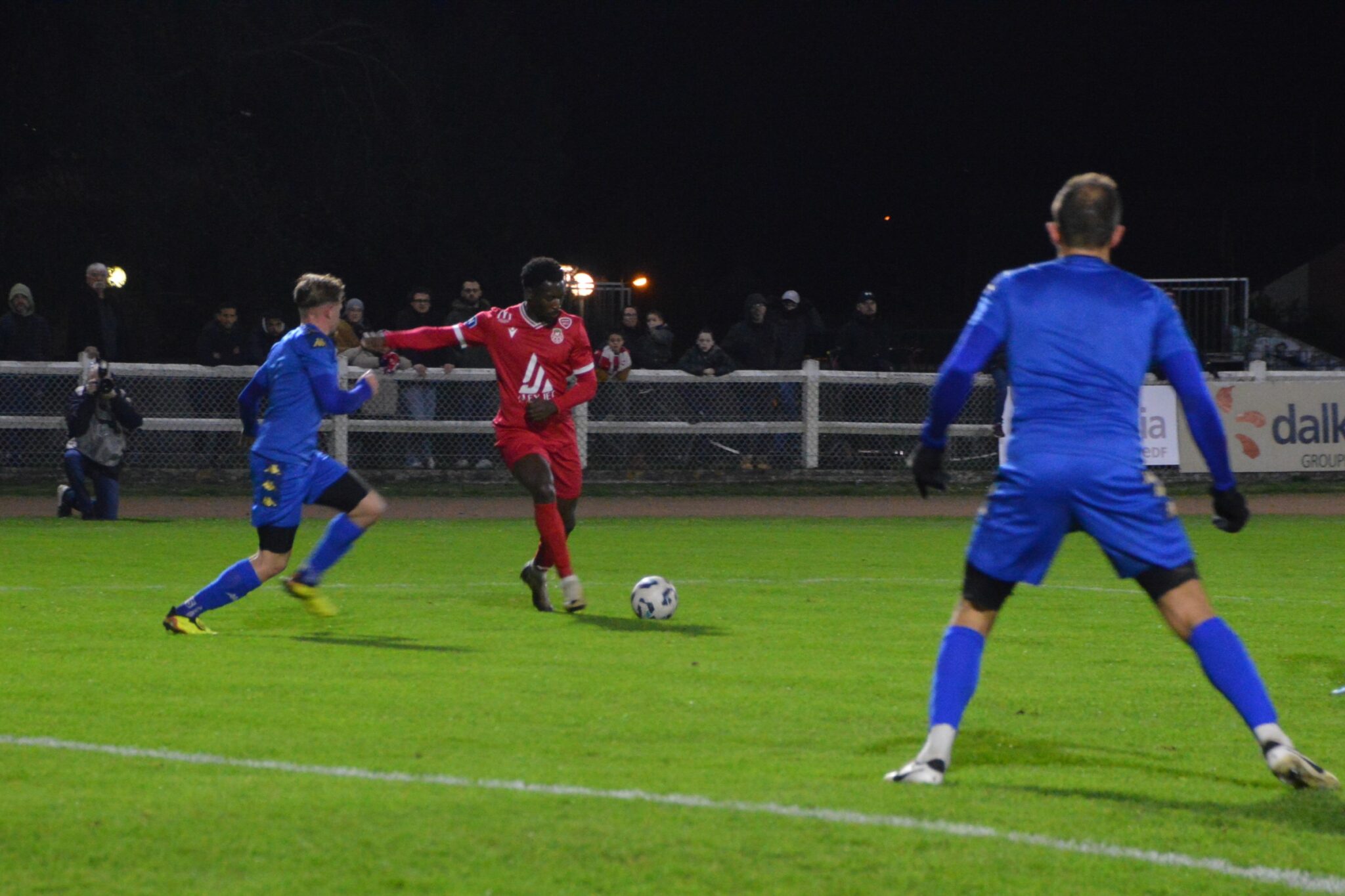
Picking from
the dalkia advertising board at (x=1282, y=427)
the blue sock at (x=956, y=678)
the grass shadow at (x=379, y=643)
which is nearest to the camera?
the blue sock at (x=956, y=678)

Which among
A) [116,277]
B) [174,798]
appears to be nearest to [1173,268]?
[116,277]

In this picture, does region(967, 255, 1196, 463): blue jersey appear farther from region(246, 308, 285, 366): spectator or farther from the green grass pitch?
region(246, 308, 285, 366): spectator

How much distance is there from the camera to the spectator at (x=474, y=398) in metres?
19.9

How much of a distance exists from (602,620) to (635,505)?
34.2 ft

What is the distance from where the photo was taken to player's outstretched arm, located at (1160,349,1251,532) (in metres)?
5.65

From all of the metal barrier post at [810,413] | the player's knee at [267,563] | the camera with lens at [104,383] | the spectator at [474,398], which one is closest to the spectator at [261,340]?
the spectator at [474,398]

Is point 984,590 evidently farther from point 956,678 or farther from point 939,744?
point 939,744

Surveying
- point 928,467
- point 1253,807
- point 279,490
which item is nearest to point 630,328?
point 279,490

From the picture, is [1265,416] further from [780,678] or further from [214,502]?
[780,678]

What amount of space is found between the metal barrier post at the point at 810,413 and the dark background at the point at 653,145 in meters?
11.3

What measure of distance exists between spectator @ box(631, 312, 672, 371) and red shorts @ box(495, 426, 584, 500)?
36.1 ft

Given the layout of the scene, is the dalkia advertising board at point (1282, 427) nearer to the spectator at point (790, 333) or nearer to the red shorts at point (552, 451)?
the spectator at point (790, 333)

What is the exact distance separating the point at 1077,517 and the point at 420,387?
16.0 m

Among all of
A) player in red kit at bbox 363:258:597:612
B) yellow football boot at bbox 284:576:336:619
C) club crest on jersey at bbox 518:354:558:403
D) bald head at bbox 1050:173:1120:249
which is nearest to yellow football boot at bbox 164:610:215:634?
yellow football boot at bbox 284:576:336:619
